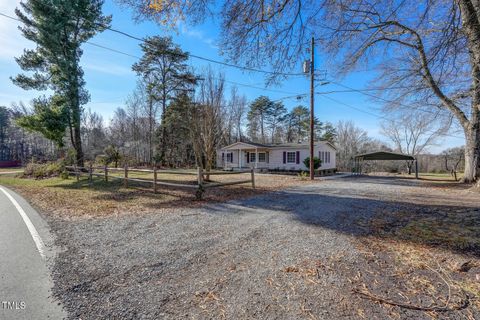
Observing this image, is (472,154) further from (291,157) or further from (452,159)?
(452,159)

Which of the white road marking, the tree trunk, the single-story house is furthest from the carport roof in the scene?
the white road marking

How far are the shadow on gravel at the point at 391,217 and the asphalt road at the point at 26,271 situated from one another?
144 inches

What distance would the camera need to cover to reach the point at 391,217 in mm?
5398

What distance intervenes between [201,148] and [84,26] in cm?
1145

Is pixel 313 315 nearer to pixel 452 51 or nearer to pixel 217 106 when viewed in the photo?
pixel 452 51

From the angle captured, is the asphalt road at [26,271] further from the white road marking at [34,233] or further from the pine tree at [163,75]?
the pine tree at [163,75]

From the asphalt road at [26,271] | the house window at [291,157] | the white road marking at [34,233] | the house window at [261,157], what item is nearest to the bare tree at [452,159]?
the house window at [291,157]

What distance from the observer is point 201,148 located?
39.8 ft

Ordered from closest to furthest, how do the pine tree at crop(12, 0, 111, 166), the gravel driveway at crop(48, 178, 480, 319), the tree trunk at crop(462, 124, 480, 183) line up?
the gravel driveway at crop(48, 178, 480, 319) < the tree trunk at crop(462, 124, 480, 183) < the pine tree at crop(12, 0, 111, 166)

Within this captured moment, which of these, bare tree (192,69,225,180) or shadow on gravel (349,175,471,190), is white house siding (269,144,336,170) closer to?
shadow on gravel (349,175,471,190)

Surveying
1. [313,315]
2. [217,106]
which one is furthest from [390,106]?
[313,315]

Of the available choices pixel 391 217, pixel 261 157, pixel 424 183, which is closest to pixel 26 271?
pixel 391 217

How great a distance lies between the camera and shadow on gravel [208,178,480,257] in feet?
12.6

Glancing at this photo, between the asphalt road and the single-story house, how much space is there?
61.1 feet
